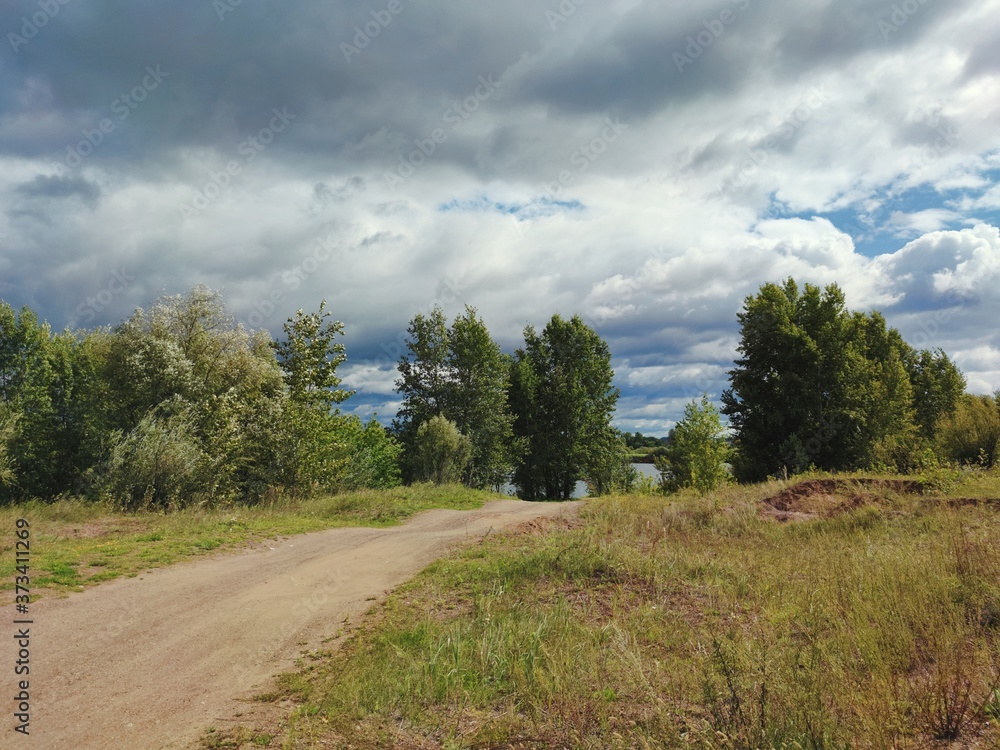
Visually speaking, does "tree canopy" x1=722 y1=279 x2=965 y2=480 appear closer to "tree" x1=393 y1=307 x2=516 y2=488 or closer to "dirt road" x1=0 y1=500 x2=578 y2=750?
"tree" x1=393 y1=307 x2=516 y2=488

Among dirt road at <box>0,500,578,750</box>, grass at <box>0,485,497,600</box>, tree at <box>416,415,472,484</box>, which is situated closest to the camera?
dirt road at <box>0,500,578,750</box>

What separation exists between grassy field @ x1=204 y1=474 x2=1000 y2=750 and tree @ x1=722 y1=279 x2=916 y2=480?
2944cm

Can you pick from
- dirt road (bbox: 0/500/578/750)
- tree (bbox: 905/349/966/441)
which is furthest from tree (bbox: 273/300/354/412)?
tree (bbox: 905/349/966/441)

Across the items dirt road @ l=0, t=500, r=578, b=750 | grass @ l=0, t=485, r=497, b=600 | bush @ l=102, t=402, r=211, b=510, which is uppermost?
bush @ l=102, t=402, r=211, b=510

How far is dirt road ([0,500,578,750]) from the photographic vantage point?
5.51 meters

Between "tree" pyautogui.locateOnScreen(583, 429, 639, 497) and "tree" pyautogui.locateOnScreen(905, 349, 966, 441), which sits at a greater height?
"tree" pyautogui.locateOnScreen(905, 349, 966, 441)

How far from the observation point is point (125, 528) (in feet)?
49.9

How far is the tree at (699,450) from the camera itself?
1075 inches

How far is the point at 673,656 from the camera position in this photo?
6191 millimetres

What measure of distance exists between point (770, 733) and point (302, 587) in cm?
848

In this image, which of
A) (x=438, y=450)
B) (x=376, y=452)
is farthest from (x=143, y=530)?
(x=376, y=452)

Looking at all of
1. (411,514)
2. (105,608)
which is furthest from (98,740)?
(411,514)

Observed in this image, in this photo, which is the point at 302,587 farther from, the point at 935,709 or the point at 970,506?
the point at 970,506

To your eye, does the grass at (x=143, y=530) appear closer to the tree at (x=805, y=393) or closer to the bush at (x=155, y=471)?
the bush at (x=155, y=471)
